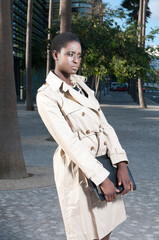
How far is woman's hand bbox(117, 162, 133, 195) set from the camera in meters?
2.64

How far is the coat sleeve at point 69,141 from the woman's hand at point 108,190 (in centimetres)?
3

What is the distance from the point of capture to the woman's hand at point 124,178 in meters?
2.64

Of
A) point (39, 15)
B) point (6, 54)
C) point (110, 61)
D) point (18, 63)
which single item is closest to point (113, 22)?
point (110, 61)

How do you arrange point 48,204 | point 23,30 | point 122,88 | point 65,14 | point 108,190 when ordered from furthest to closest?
point 122,88, point 23,30, point 65,14, point 48,204, point 108,190

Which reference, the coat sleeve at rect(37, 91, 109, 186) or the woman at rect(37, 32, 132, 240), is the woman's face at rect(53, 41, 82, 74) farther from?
the coat sleeve at rect(37, 91, 109, 186)

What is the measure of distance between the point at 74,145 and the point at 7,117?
17.0ft

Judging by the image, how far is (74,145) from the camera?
8.45 feet

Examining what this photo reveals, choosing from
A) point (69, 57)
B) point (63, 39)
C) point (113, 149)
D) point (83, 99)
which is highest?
point (63, 39)

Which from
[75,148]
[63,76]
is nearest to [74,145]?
[75,148]

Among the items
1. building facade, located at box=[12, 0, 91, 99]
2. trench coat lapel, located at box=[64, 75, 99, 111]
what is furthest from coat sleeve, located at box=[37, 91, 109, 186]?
building facade, located at box=[12, 0, 91, 99]

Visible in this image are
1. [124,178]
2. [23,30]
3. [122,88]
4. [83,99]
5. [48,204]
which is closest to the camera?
[124,178]

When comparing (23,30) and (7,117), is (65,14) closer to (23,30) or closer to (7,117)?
(7,117)

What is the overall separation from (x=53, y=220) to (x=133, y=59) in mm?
16489

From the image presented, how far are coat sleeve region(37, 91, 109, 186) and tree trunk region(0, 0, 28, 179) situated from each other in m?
5.00
